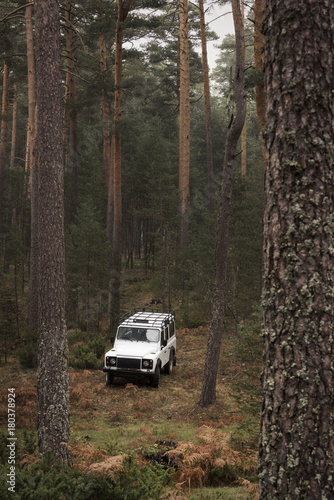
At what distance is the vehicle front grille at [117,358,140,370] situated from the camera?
1316 centimetres

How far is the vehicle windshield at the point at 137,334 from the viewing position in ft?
46.6

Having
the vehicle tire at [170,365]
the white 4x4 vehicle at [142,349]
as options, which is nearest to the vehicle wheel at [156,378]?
the white 4x4 vehicle at [142,349]

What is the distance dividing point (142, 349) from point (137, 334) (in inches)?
30.9

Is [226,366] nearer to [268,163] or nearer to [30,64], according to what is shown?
[268,163]

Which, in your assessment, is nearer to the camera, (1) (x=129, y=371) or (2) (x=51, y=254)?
(2) (x=51, y=254)

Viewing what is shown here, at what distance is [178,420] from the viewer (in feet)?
36.3

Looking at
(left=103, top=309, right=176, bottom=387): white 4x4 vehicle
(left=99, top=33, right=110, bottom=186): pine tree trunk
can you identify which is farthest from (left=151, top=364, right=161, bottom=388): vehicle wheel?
(left=99, top=33, right=110, bottom=186): pine tree trunk

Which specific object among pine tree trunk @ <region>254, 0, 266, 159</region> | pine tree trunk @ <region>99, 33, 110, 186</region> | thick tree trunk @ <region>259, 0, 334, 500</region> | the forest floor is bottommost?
the forest floor

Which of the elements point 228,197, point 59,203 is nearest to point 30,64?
point 228,197

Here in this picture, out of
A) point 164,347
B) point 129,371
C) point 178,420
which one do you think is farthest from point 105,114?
point 178,420

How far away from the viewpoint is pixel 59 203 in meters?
7.50

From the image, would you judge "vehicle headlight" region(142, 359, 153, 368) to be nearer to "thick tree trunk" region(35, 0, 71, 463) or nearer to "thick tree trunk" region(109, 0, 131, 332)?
"thick tree trunk" region(35, 0, 71, 463)

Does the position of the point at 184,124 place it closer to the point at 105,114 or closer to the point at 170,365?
the point at 105,114

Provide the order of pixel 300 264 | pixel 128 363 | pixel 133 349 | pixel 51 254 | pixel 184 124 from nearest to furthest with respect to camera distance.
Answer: pixel 300 264 → pixel 51 254 → pixel 128 363 → pixel 133 349 → pixel 184 124
